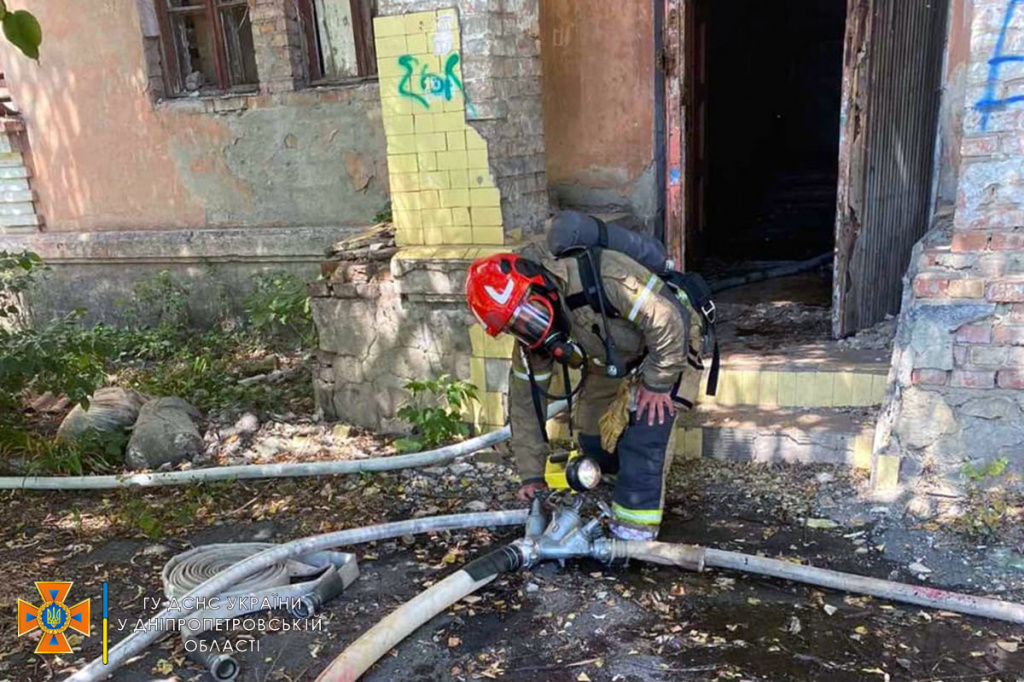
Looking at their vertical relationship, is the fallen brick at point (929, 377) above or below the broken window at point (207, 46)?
below

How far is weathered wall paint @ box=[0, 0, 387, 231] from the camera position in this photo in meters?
6.52

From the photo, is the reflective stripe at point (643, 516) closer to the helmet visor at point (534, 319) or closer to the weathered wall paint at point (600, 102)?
the helmet visor at point (534, 319)

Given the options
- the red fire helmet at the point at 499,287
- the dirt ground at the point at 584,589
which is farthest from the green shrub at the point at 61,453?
the red fire helmet at the point at 499,287

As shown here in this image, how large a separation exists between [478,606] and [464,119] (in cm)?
262

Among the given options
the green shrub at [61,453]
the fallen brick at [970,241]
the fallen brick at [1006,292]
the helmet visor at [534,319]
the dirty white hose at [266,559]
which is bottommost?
the green shrub at [61,453]

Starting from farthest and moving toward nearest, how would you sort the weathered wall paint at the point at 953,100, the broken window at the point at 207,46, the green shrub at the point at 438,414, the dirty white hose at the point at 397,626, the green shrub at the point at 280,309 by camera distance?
the broken window at the point at 207,46 < the green shrub at the point at 280,309 < the green shrub at the point at 438,414 < the weathered wall paint at the point at 953,100 < the dirty white hose at the point at 397,626

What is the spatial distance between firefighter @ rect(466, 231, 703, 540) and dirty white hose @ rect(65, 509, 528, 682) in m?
0.24

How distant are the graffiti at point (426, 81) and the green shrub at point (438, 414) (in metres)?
1.60

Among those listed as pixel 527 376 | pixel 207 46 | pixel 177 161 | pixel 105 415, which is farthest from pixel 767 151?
pixel 105 415

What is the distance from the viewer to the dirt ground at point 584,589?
9.04 feet

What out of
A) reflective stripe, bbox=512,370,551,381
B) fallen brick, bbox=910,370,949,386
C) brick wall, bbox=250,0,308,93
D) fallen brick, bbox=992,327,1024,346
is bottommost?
fallen brick, bbox=910,370,949,386

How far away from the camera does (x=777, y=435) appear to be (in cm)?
403

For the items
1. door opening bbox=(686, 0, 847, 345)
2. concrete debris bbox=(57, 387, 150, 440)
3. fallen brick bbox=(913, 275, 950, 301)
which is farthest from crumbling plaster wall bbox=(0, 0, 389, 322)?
fallen brick bbox=(913, 275, 950, 301)

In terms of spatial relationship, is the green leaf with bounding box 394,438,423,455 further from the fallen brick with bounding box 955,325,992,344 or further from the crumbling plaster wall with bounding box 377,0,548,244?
the fallen brick with bounding box 955,325,992,344
